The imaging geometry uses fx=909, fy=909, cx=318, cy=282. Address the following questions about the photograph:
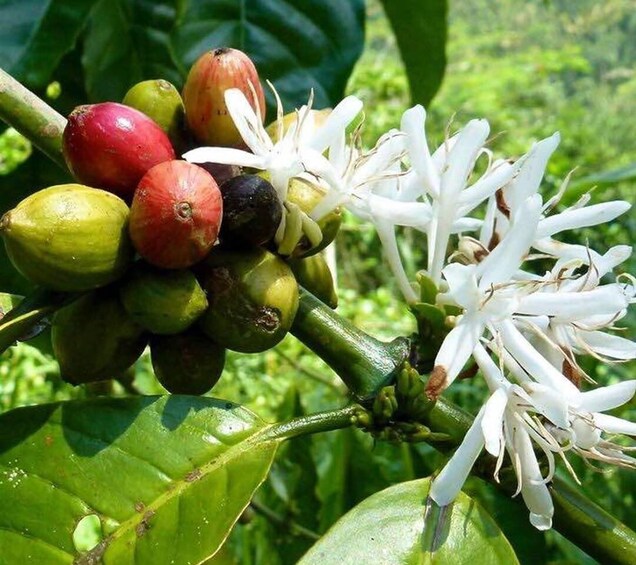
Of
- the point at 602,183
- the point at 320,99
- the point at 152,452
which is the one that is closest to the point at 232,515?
the point at 152,452

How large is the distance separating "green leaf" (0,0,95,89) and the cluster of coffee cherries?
0.66 meters

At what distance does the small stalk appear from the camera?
3.32 ft

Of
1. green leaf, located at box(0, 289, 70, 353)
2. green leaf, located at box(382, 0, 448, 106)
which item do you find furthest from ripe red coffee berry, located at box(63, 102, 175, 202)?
green leaf, located at box(382, 0, 448, 106)

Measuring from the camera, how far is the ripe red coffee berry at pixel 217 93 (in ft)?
3.43

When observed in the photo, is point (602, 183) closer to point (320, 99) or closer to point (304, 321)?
point (320, 99)

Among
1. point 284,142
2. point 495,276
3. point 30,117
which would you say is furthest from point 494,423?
point 30,117

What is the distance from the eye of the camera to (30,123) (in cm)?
104

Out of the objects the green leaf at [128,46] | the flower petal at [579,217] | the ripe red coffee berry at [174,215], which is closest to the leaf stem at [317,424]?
the ripe red coffee berry at [174,215]

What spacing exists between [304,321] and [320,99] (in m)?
0.78

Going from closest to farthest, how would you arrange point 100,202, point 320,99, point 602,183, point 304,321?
point 100,202 → point 304,321 → point 320,99 → point 602,183

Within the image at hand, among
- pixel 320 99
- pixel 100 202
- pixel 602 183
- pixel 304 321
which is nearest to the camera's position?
pixel 100 202

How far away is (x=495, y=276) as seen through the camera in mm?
987

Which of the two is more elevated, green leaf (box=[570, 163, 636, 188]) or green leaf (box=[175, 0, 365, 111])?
green leaf (box=[175, 0, 365, 111])

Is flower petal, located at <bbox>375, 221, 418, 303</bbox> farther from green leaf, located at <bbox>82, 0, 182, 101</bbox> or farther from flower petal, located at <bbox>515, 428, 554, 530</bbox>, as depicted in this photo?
green leaf, located at <bbox>82, 0, 182, 101</bbox>
